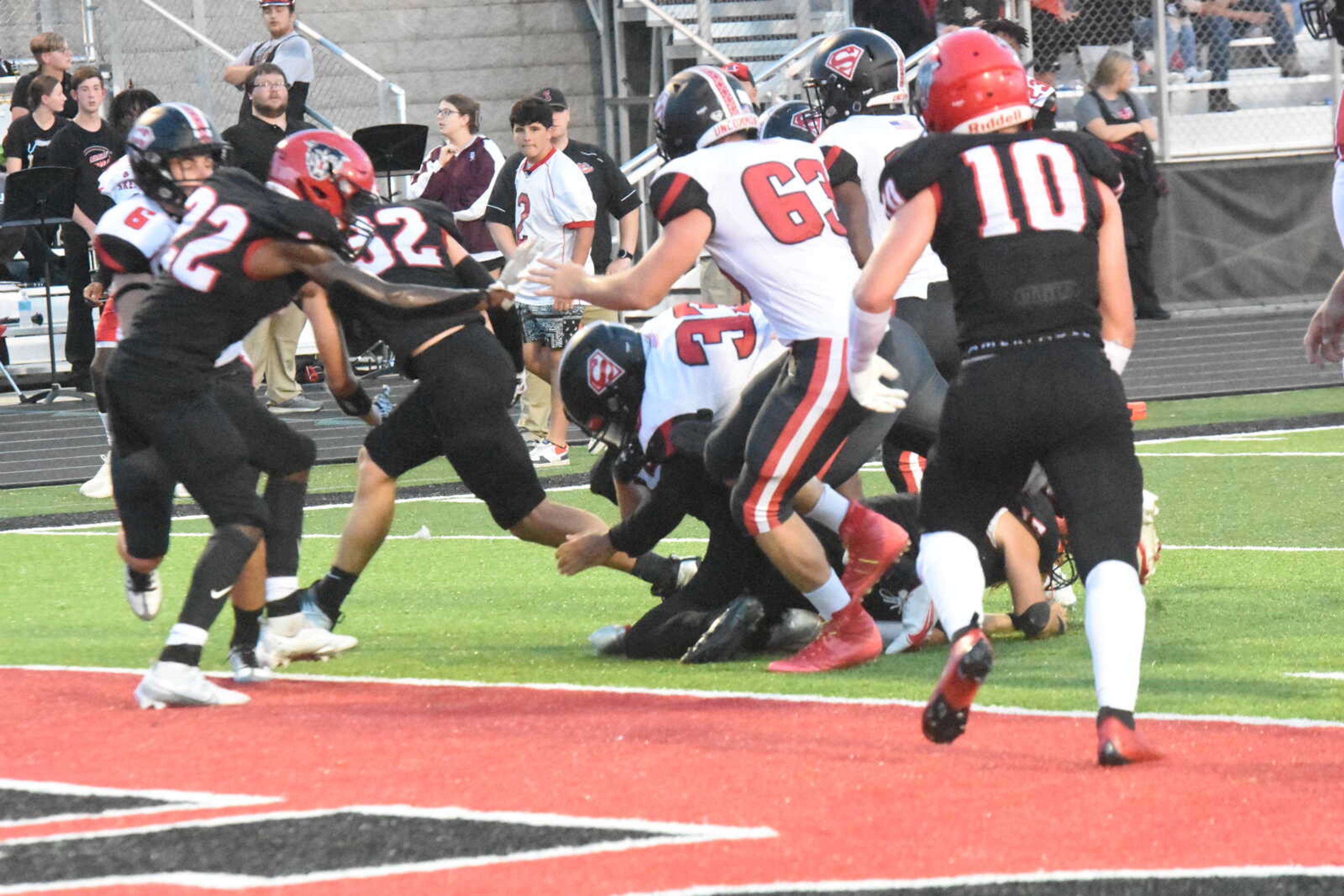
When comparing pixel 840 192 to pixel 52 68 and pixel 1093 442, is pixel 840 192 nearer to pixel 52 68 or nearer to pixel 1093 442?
pixel 1093 442

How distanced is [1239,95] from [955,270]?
16.6m

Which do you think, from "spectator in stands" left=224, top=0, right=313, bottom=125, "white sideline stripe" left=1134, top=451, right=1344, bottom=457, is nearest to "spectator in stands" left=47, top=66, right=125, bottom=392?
"spectator in stands" left=224, top=0, right=313, bottom=125

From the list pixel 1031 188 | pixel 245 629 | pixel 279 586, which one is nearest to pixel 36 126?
pixel 279 586

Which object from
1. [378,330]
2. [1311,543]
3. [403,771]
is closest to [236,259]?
[378,330]

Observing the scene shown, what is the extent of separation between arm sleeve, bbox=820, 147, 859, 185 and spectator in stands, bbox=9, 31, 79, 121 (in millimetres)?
10687

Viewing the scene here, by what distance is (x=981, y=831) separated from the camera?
4500 mm

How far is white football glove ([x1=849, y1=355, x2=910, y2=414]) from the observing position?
559 cm

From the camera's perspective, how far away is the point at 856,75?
8.79 metres

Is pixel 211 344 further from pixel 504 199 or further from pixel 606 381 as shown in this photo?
pixel 504 199

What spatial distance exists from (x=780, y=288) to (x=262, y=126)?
9.42 m

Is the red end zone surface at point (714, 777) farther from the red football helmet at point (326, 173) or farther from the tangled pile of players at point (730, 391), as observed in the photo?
the red football helmet at point (326, 173)

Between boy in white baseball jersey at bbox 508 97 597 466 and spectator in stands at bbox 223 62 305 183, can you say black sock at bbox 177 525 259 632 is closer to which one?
boy in white baseball jersey at bbox 508 97 597 466

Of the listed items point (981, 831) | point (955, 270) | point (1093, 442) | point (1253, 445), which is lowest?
point (1253, 445)

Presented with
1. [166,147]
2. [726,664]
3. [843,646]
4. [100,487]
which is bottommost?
[100,487]
